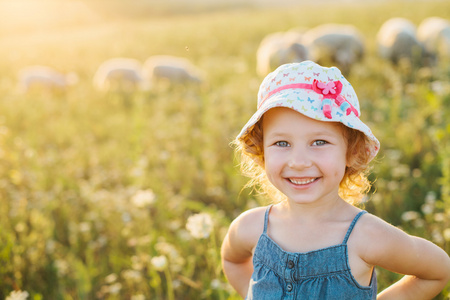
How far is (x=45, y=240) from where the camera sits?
142 inches

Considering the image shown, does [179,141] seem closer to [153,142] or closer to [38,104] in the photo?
[153,142]

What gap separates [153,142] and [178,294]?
2.77m

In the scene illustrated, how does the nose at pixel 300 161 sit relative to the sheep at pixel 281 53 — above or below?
below

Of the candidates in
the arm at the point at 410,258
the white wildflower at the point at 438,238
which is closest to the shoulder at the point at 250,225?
the arm at the point at 410,258

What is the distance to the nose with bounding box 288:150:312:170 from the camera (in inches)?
69.0

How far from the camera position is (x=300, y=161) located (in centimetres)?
175

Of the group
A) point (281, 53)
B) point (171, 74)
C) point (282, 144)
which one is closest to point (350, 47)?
point (281, 53)

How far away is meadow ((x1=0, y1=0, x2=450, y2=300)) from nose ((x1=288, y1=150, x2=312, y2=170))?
70 centimetres

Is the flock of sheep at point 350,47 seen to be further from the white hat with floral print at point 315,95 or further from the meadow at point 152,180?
the white hat with floral print at point 315,95

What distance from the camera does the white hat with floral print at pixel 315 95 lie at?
1.72m

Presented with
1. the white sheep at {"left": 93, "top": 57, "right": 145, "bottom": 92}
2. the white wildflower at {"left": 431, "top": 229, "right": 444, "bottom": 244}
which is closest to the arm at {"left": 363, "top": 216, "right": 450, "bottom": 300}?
the white wildflower at {"left": 431, "top": 229, "right": 444, "bottom": 244}

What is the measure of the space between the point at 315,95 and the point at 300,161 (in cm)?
27

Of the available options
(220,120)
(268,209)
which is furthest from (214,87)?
(268,209)

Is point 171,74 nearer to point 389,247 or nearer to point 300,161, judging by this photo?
point 300,161
